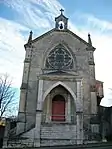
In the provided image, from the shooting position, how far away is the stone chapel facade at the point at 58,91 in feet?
61.9

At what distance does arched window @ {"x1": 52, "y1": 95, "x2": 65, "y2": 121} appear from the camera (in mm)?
22441

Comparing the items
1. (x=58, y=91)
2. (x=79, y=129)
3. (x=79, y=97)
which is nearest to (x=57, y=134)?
(x=79, y=129)

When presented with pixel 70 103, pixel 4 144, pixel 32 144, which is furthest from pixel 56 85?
pixel 4 144

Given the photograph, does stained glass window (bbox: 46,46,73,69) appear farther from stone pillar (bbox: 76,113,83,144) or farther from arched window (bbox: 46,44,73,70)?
stone pillar (bbox: 76,113,83,144)

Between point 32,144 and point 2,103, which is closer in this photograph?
point 32,144

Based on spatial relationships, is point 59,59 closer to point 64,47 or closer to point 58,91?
point 64,47

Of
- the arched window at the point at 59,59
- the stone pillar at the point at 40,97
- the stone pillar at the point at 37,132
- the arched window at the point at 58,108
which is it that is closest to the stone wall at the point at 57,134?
the stone pillar at the point at 37,132

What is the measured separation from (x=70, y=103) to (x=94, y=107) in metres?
2.63

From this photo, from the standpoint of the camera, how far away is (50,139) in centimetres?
1844

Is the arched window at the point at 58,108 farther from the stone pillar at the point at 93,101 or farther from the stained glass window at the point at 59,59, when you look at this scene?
the stained glass window at the point at 59,59

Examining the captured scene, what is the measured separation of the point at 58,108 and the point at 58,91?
6.23ft

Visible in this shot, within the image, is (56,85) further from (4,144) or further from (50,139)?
(4,144)

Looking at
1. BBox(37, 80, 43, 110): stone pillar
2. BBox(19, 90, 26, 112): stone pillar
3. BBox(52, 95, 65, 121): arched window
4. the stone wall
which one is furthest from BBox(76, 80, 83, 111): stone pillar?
BBox(19, 90, 26, 112): stone pillar

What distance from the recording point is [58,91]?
2316 centimetres
